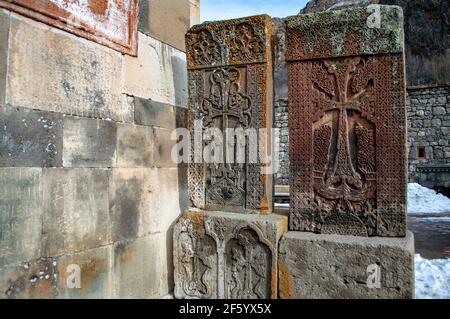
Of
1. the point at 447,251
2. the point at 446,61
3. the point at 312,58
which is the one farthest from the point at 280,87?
the point at 312,58

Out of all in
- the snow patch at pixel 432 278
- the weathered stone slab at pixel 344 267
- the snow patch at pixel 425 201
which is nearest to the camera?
the weathered stone slab at pixel 344 267

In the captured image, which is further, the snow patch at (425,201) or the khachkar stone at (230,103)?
the snow patch at (425,201)

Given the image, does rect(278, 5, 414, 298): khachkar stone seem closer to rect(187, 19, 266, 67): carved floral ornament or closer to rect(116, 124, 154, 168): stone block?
rect(187, 19, 266, 67): carved floral ornament

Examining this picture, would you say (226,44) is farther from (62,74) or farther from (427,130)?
(427,130)

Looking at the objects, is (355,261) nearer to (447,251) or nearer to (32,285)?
(32,285)

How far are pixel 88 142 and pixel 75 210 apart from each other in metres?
0.40

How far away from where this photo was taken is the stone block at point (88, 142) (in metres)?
1.99

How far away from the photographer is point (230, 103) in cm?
267

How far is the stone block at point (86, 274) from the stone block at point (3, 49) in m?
0.91

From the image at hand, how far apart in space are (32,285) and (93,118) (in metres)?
0.97

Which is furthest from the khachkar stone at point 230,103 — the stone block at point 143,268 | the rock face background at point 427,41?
the rock face background at point 427,41

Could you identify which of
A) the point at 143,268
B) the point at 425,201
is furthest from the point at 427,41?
the point at 143,268

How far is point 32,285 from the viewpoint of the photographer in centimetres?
178

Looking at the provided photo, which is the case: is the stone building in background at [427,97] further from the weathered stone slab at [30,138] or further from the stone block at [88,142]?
the weathered stone slab at [30,138]
